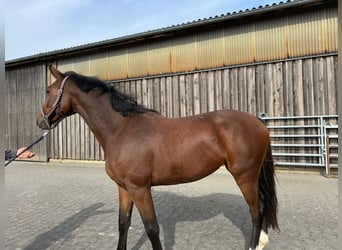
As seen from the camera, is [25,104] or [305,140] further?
[25,104]

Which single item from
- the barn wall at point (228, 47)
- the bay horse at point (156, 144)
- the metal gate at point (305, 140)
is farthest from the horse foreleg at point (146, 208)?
the barn wall at point (228, 47)

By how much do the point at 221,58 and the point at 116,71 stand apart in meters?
3.97

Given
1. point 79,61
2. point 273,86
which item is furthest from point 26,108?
point 273,86

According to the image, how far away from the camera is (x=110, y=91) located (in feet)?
10.8

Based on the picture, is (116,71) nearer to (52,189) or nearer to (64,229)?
(52,189)

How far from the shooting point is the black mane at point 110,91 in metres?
3.24

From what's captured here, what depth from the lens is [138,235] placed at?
390 cm

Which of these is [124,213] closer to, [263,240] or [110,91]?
[110,91]

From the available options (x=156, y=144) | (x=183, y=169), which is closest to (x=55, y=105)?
(x=156, y=144)

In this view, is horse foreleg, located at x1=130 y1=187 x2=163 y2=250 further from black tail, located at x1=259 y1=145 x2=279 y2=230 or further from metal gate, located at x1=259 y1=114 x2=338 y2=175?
metal gate, located at x1=259 y1=114 x2=338 y2=175

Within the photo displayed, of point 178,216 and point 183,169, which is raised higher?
point 183,169

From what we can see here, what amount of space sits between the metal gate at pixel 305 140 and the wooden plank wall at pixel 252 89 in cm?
21

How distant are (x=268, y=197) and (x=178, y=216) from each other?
1.64m

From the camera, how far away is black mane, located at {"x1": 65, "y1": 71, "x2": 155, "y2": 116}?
10.6 ft
